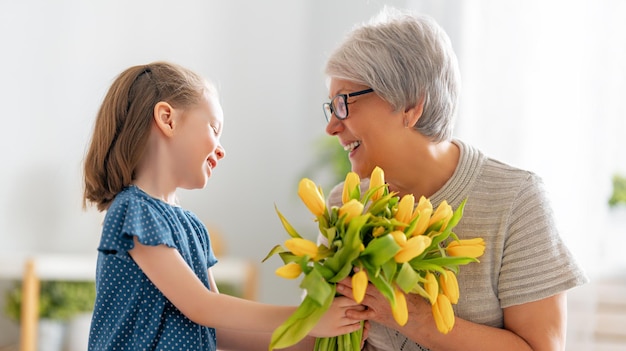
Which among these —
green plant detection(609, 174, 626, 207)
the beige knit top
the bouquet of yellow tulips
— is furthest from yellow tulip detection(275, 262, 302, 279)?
green plant detection(609, 174, 626, 207)

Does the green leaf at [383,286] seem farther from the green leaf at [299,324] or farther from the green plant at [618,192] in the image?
the green plant at [618,192]

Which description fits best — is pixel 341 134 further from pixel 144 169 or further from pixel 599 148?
pixel 599 148

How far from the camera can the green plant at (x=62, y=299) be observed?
3.91 meters

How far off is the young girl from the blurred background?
1686 mm

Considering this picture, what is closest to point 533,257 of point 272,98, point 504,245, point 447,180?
point 504,245

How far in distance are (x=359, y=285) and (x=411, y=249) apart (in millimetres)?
103

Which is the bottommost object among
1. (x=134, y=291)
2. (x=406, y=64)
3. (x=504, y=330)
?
(x=504, y=330)

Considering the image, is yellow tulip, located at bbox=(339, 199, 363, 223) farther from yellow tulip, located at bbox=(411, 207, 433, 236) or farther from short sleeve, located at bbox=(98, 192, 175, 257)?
short sleeve, located at bbox=(98, 192, 175, 257)

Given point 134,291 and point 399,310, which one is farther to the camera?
point 134,291

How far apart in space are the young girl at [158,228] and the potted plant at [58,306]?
2.39m

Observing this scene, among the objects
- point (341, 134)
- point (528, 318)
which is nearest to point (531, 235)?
point (528, 318)

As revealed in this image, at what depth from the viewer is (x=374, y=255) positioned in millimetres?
1297

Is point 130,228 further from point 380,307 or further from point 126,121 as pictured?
point 380,307

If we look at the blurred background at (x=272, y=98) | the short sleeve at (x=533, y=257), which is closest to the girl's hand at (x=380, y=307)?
the short sleeve at (x=533, y=257)
